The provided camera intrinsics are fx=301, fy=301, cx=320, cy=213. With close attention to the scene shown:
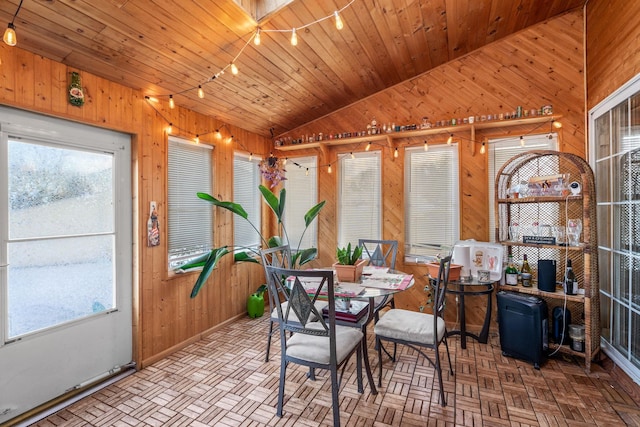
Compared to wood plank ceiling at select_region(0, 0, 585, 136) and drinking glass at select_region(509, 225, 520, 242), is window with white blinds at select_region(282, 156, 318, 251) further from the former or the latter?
drinking glass at select_region(509, 225, 520, 242)

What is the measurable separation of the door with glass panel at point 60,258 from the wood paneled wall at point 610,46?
4.20 meters

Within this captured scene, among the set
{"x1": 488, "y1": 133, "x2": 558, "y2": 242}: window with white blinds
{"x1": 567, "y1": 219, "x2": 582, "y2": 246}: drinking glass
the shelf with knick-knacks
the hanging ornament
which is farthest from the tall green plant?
{"x1": 567, "y1": 219, "x2": 582, "y2": 246}: drinking glass

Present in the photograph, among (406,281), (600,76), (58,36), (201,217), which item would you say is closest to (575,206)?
(600,76)

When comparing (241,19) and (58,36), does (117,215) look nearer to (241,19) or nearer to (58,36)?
(58,36)

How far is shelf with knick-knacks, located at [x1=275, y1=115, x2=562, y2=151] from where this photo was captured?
319 cm

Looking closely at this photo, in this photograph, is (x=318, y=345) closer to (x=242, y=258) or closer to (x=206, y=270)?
(x=206, y=270)

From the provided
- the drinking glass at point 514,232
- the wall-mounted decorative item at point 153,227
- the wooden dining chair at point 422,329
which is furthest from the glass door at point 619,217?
the wall-mounted decorative item at point 153,227

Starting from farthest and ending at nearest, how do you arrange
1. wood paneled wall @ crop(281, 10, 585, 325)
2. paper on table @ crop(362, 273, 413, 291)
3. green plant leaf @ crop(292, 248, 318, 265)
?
green plant leaf @ crop(292, 248, 318, 265), wood paneled wall @ crop(281, 10, 585, 325), paper on table @ crop(362, 273, 413, 291)

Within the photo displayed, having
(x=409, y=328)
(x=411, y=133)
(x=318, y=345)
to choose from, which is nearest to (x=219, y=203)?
(x=318, y=345)

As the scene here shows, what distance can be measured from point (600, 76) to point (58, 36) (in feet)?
14.4

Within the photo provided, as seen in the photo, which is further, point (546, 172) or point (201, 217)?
point (201, 217)

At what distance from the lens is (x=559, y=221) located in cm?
319

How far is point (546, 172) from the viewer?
10.7 ft

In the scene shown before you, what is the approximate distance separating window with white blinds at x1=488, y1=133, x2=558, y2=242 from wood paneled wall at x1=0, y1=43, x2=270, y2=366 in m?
3.12
